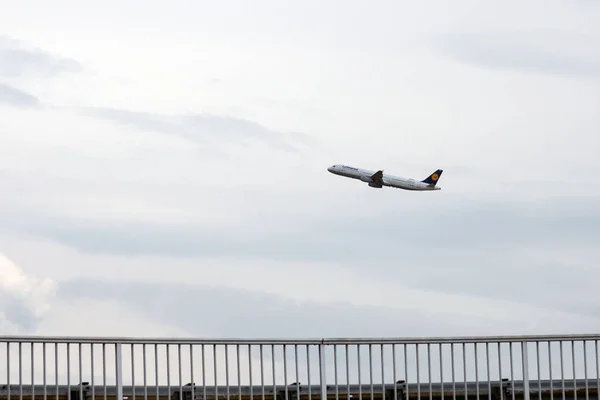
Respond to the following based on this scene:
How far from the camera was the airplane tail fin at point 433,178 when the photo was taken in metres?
127

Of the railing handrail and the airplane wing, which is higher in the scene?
the airplane wing

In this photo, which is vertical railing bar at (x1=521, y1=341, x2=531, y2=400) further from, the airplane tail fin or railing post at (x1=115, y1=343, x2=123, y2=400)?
the airplane tail fin

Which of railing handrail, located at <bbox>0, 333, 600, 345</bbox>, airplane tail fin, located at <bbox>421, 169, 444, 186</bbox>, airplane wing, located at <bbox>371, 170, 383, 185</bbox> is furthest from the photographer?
airplane tail fin, located at <bbox>421, 169, 444, 186</bbox>

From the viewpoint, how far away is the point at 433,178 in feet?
420

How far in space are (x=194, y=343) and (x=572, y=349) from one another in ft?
18.8

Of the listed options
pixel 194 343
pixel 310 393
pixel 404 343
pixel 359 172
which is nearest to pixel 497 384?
pixel 404 343

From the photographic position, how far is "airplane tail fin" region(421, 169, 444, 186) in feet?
416

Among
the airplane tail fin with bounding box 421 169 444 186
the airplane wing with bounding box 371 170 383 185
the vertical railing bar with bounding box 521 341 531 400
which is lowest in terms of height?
the vertical railing bar with bounding box 521 341 531 400

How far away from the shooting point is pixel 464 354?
52.0 feet

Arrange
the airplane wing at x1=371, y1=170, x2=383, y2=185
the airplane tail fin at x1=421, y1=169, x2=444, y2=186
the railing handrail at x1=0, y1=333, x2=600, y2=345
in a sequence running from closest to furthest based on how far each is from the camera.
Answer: the railing handrail at x1=0, y1=333, x2=600, y2=345
the airplane wing at x1=371, y1=170, x2=383, y2=185
the airplane tail fin at x1=421, y1=169, x2=444, y2=186

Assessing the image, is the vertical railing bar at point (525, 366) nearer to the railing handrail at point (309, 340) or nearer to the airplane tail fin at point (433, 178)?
the railing handrail at point (309, 340)

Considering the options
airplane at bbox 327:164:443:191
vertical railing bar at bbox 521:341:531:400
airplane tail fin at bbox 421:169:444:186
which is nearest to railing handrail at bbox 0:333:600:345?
vertical railing bar at bbox 521:341:531:400

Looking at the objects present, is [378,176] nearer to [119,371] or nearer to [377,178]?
[377,178]

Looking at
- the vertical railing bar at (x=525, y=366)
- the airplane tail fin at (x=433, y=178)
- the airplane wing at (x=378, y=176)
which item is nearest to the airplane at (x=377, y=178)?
the airplane wing at (x=378, y=176)
